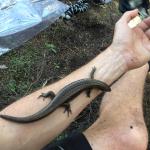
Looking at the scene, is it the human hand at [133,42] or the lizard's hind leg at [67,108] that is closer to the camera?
the lizard's hind leg at [67,108]

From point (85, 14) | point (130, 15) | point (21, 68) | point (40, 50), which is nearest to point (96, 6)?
point (85, 14)

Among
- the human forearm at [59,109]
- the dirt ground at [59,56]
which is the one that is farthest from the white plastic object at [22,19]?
the human forearm at [59,109]

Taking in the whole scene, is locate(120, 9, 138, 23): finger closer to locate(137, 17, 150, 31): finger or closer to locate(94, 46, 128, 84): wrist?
locate(137, 17, 150, 31): finger

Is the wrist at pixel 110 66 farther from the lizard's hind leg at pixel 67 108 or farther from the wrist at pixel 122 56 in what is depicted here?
the lizard's hind leg at pixel 67 108

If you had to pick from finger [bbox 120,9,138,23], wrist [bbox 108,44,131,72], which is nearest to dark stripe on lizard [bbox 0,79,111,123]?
wrist [bbox 108,44,131,72]

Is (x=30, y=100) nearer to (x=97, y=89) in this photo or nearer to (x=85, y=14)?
(x=97, y=89)

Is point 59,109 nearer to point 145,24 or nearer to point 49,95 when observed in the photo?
point 49,95
